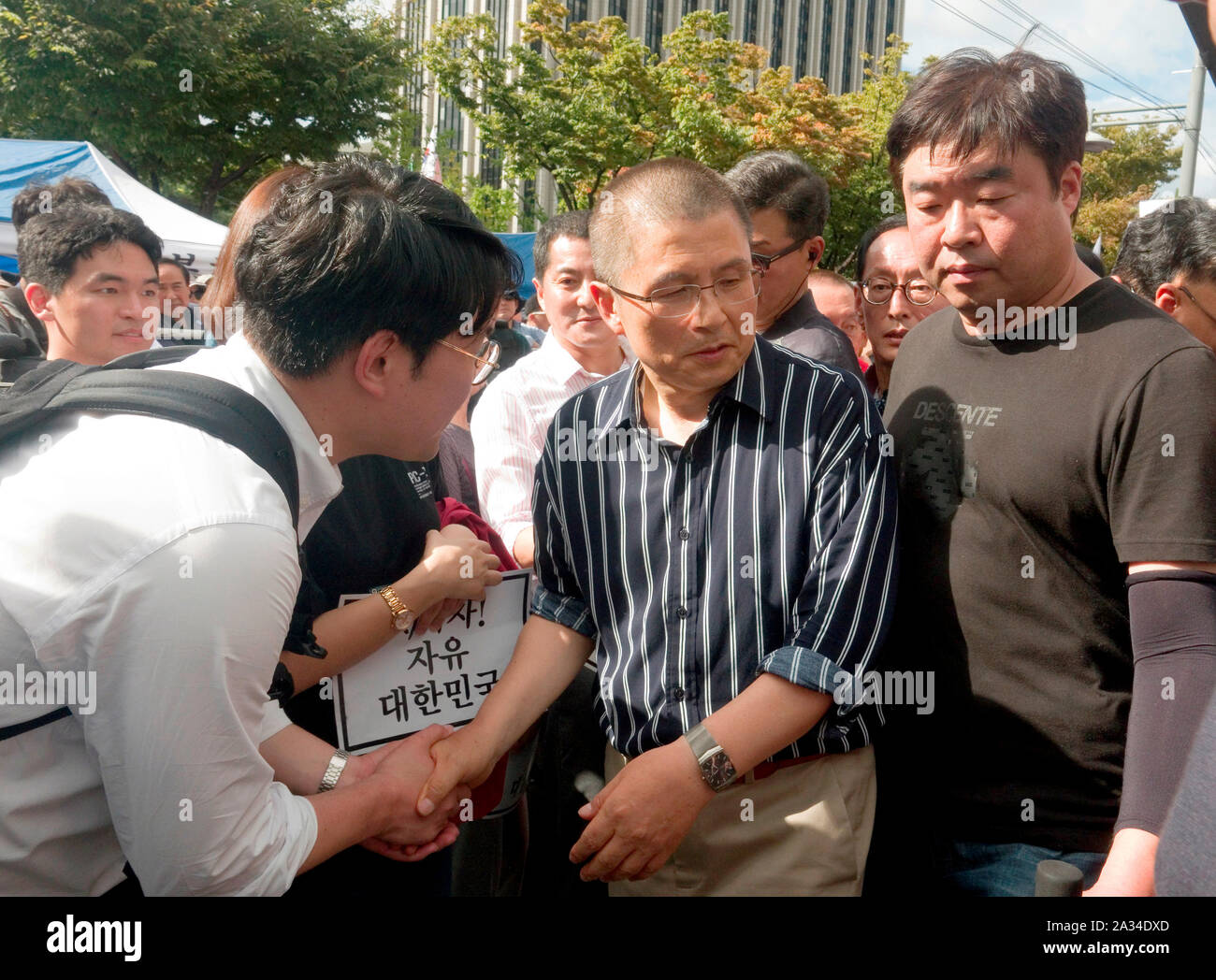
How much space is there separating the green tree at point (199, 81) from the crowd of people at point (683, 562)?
1861 cm

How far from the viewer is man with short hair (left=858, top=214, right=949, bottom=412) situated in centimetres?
350

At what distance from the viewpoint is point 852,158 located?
23.1m

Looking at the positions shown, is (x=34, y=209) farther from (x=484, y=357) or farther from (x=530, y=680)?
(x=530, y=680)

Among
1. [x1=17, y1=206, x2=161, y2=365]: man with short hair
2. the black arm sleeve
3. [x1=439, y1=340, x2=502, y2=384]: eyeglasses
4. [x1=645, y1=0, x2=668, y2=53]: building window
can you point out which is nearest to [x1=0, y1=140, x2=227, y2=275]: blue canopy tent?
[x1=17, y1=206, x2=161, y2=365]: man with short hair

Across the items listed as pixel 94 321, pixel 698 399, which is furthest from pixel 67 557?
pixel 94 321

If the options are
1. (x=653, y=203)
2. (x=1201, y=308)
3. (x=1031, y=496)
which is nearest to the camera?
(x=1031, y=496)

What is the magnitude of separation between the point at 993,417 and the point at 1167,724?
0.62m

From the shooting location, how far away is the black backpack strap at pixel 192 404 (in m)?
1.47

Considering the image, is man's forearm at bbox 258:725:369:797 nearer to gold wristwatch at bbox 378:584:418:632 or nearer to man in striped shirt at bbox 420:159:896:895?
man in striped shirt at bbox 420:159:896:895

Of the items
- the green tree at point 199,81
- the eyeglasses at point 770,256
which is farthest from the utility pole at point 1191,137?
the green tree at point 199,81

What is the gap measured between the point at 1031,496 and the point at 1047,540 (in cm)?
9

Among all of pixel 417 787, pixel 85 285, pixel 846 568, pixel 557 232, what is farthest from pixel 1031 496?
pixel 85 285

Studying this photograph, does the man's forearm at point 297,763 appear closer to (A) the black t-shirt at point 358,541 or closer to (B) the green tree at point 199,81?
(A) the black t-shirt at point 358,541

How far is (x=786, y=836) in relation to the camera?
1.94 metres
